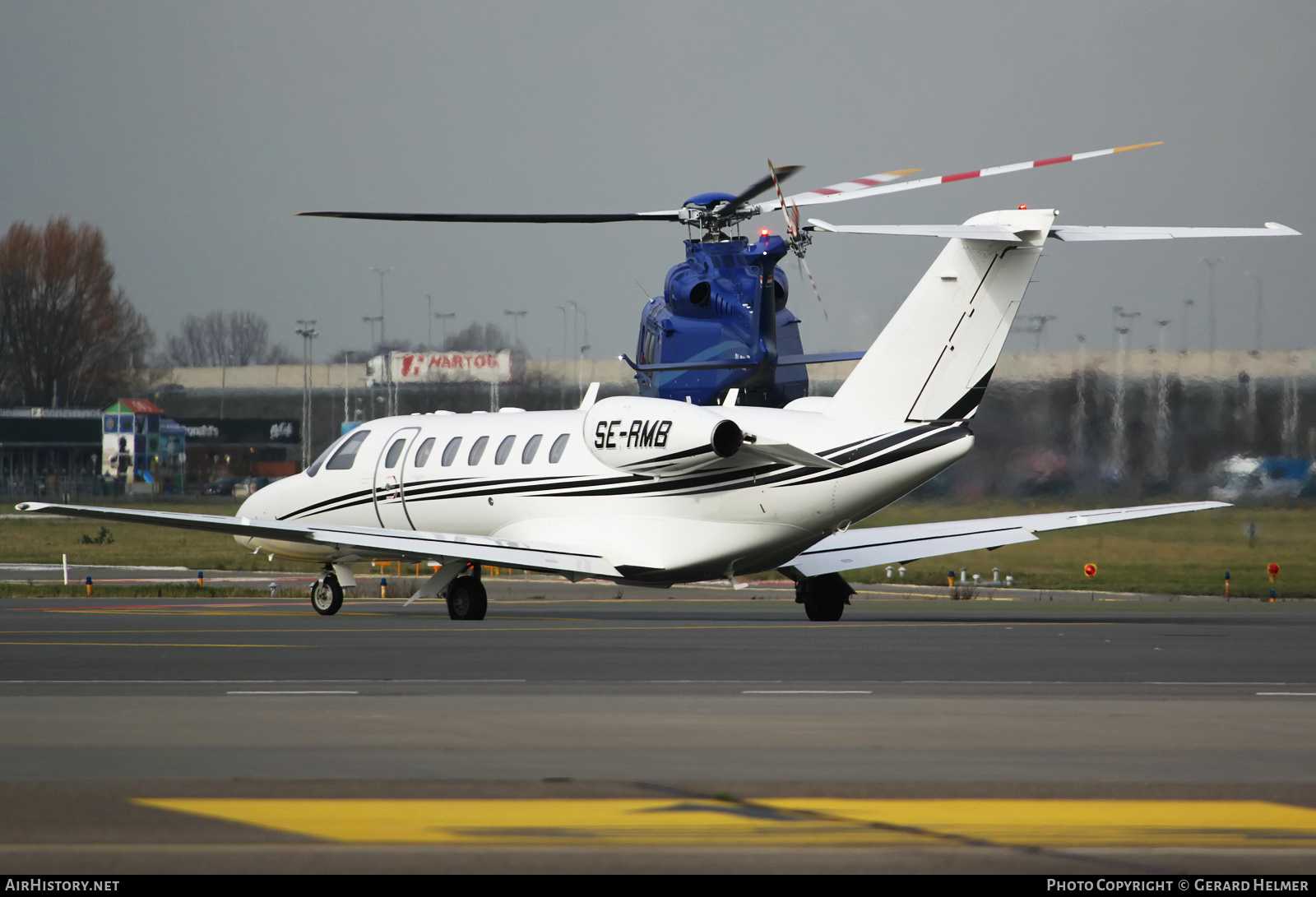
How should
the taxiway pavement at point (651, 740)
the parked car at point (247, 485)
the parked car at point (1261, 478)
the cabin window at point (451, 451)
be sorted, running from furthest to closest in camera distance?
1. the parked car at point (247, 485)
2. the parked car at point (1261, 478)
3. the cabin window at point (451, 451)
4. the taxiway pavement at point (651, 740)

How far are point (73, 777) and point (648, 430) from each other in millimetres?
15802

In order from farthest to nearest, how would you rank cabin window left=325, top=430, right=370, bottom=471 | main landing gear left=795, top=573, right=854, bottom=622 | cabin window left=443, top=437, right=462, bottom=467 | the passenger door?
cabin window left=325, top=430, right=370, bottom=471
the passenger door
cabin window left=443, top=437, right=462, bottom=467
main landing gear left=795, top=573, right=854, bottom=622

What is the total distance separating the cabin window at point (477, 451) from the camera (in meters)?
28.0

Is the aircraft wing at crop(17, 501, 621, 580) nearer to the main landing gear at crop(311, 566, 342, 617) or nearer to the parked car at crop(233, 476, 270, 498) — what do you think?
the main landing gear at crop(311, 566, 342, 617)

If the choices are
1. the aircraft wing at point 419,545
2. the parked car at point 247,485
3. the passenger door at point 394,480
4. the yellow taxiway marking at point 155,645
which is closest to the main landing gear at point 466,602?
the aircraft wing at point 419,545

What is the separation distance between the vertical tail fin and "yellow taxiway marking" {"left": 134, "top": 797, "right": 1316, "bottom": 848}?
14505mm

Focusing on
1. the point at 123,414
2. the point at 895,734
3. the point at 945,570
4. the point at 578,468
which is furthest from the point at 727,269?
the point at 123,414

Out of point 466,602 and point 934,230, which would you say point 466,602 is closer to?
point 466,602

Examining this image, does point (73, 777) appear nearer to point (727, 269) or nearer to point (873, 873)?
point (873, 873)

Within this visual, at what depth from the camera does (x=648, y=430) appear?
24812 millimetres

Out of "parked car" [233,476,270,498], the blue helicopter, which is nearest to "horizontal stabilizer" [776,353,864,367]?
the blue helicopter

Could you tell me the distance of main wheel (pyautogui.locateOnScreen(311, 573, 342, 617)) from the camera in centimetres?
2709

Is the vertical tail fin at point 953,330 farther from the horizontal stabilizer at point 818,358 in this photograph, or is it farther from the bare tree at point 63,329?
the bare tree at point 63,329

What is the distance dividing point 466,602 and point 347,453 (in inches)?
207
